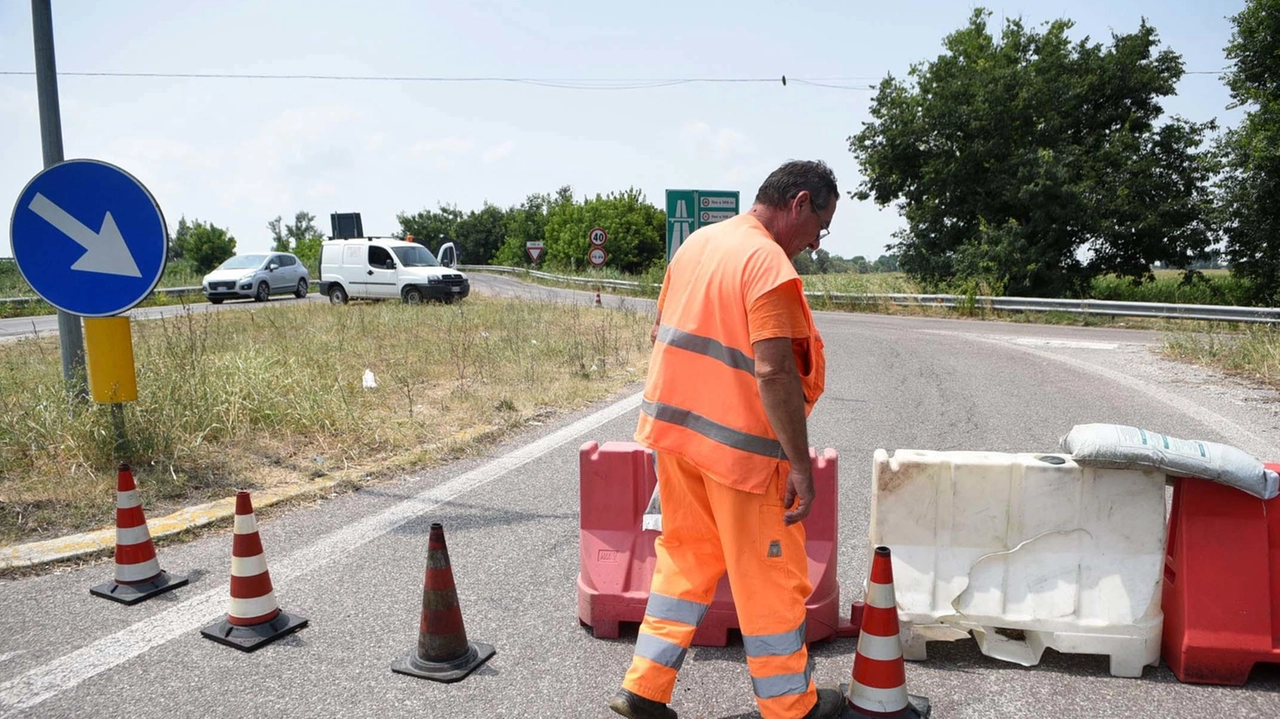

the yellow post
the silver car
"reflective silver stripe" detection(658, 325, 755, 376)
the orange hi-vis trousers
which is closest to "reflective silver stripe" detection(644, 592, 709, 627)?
the orange hi-vis trousers

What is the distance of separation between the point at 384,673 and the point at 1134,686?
9.06ft

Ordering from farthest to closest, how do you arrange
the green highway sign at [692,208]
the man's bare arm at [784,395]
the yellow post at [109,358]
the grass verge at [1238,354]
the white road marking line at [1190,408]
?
1. the green highway sign at [692,208]
2. the grass verge at [1238,354]
3. the white road marking line at [1190,408]
4. the yellow post at [109,358]
5. the man's bare arm at [784,395]

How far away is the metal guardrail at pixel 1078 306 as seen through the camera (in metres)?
17.7

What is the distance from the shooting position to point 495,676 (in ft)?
10.2

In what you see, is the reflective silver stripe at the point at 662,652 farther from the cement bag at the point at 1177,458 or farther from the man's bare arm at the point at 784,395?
the cement bag at the point at 1177,458

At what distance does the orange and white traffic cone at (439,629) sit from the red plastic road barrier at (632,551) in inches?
22.4

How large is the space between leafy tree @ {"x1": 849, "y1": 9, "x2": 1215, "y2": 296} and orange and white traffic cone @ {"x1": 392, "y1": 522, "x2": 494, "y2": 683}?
25048mm

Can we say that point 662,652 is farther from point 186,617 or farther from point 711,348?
point 186,617

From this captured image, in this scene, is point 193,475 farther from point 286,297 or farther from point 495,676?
point 286,297

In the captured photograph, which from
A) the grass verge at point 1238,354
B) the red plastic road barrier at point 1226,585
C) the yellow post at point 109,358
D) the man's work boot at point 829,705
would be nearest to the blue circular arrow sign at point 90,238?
the yellow post at point 109,358

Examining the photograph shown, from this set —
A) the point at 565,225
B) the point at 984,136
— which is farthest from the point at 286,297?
the point at 565,225

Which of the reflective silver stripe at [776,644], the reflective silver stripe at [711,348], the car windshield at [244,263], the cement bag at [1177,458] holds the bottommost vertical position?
the reflective silver stripe at [776,644]

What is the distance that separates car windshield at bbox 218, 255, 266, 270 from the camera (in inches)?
1070

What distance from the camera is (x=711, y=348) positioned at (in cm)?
263
